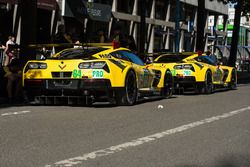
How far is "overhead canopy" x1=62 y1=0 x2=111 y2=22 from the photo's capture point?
95.0 feet

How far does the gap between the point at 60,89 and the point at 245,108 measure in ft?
13.3

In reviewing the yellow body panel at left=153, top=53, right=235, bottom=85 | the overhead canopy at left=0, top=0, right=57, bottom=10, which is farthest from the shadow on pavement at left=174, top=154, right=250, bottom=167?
the overhead canopy at left=0, top=0, right=57, bottom=10

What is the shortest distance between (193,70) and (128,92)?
4945 mm

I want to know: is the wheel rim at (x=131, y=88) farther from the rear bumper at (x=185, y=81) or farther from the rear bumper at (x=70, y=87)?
the rear bumper at (x=185, y=81)

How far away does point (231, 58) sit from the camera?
1293 inches

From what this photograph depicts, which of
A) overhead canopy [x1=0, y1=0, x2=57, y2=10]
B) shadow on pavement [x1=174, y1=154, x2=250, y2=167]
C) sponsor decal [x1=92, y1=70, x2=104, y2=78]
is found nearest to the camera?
shadow on pavement [x1=174, y1=154, x2=250, y2=167]

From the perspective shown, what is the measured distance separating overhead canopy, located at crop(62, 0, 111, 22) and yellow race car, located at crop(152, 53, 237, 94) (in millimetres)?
13336

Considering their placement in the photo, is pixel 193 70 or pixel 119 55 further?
pixel 193 70

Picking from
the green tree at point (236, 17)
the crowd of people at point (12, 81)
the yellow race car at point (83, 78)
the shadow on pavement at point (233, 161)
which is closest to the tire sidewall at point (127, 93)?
the yellow race car at point (83, 78)

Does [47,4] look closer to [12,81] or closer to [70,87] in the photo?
[12,81]

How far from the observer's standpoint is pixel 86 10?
30562mm

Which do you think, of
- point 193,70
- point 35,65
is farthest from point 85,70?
point 193,70

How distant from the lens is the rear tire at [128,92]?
1083 centimetres

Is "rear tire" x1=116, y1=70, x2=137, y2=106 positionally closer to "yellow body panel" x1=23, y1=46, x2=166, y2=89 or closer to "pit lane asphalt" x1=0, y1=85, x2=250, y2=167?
"yellow body panel" x1=23, y1=46, x2=166, y2=89
